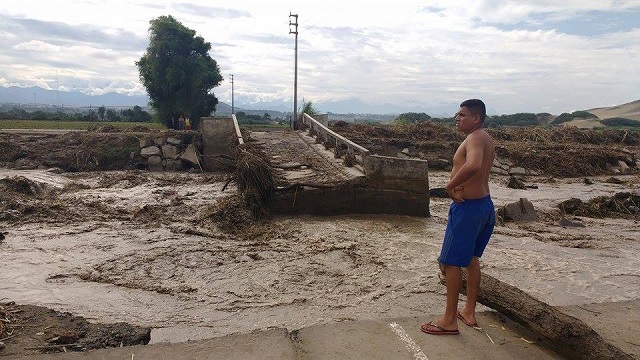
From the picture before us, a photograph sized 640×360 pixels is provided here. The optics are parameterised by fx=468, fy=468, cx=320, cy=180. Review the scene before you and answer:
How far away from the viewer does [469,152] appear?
4.01 m

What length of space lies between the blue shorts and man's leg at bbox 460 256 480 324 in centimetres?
17

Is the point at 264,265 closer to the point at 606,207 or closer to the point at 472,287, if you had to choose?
the point at 472,287

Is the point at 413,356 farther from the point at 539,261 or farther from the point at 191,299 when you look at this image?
the point at 539,261

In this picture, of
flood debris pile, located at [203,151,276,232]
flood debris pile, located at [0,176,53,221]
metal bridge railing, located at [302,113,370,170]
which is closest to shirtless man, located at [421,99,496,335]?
flood debris pile, located at [203,151,276,232]

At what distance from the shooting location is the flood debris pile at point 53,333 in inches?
147

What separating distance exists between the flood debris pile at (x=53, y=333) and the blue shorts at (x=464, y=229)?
2811 mm

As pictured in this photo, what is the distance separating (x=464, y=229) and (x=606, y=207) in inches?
388

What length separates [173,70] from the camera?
111 ft

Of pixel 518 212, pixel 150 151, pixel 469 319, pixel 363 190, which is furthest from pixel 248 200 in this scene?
pixel 150 151

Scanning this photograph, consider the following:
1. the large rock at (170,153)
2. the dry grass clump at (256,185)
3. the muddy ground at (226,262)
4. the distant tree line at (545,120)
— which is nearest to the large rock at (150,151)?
the large rock at (170,153)

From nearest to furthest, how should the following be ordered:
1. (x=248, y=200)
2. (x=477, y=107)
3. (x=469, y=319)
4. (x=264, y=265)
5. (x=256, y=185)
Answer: (x=477, y=107) < (x=469, y=319) < (x=264, y=265) < (x=248, y=200) < (x=256, y=185)

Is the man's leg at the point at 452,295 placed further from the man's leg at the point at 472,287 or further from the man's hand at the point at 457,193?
the man's hand at the point at 457,193

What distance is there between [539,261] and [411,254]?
78.7 inches

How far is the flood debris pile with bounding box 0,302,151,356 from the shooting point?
12.3ft
